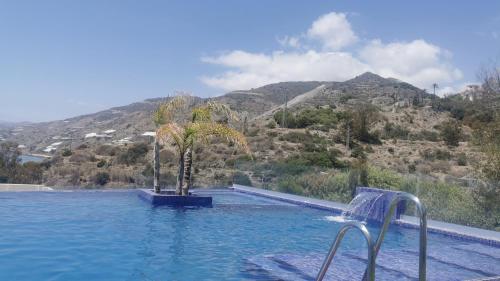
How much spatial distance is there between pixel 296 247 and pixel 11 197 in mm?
9378

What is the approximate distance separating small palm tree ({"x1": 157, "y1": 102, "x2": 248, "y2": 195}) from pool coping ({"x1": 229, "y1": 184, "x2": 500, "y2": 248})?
2.61m

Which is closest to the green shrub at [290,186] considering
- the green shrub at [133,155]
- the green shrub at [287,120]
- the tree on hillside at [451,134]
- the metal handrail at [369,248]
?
the metal handrail at [369,248]

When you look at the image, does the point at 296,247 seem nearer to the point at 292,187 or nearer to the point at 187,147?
the point at 187,147

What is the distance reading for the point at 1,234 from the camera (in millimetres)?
9211

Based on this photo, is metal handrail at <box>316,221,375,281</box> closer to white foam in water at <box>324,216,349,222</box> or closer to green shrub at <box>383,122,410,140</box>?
white foam in water at <box>324,216,349,222</box>

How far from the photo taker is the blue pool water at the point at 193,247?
6949 mm

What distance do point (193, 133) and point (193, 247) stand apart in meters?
5.99

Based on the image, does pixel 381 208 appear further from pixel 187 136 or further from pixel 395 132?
pixel 395 132

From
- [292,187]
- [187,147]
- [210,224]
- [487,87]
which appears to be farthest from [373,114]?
[210,224]

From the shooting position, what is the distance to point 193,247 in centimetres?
877

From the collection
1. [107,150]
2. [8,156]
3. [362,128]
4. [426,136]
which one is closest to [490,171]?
[8,156]

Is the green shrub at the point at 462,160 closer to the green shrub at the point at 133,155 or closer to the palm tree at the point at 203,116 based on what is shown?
the green shrub at the point at 133,155

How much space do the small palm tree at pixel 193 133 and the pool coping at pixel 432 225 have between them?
2607 millimetres

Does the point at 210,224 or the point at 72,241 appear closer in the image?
the point at 72,241
